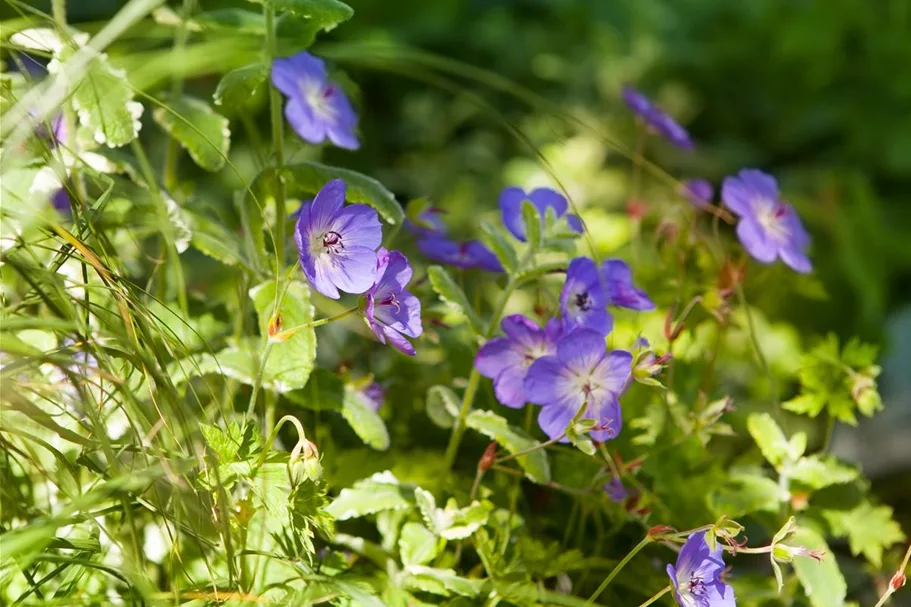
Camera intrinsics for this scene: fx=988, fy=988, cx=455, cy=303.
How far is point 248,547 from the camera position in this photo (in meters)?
0.92

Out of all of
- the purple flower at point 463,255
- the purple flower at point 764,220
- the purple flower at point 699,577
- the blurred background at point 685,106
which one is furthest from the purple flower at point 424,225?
the blurred background at point 685,106

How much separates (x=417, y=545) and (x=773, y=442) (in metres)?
0.40

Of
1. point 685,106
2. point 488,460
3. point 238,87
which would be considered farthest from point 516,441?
point 685,106

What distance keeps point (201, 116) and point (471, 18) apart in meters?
2.00

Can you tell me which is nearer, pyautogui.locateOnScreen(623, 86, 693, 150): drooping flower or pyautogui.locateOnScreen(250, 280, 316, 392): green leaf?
pyautogui.locateOnScreen(250, 280, 316, 392): green leaf

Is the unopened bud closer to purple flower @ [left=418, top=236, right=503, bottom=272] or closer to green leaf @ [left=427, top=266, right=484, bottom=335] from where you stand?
green leaf @ [left=427, top=266, right=484, bottom=335]

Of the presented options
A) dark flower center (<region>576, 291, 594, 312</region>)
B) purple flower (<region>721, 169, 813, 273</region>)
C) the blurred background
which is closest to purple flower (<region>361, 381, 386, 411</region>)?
dark flower center (<region>576, 291, 594, 312</region>)

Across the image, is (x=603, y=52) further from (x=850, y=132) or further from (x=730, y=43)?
(x=850, y=132)

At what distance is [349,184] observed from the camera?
95cm

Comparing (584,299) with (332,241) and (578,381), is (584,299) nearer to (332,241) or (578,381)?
(578,381)

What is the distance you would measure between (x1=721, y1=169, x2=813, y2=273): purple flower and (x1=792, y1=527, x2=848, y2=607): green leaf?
343 millimetres

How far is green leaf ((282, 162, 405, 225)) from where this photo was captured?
942mm

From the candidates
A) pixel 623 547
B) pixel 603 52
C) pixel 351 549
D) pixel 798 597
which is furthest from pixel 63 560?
pixel 603 52

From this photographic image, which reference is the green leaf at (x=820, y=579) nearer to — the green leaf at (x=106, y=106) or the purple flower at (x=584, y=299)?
the purple flower at (x=584, y=299)
